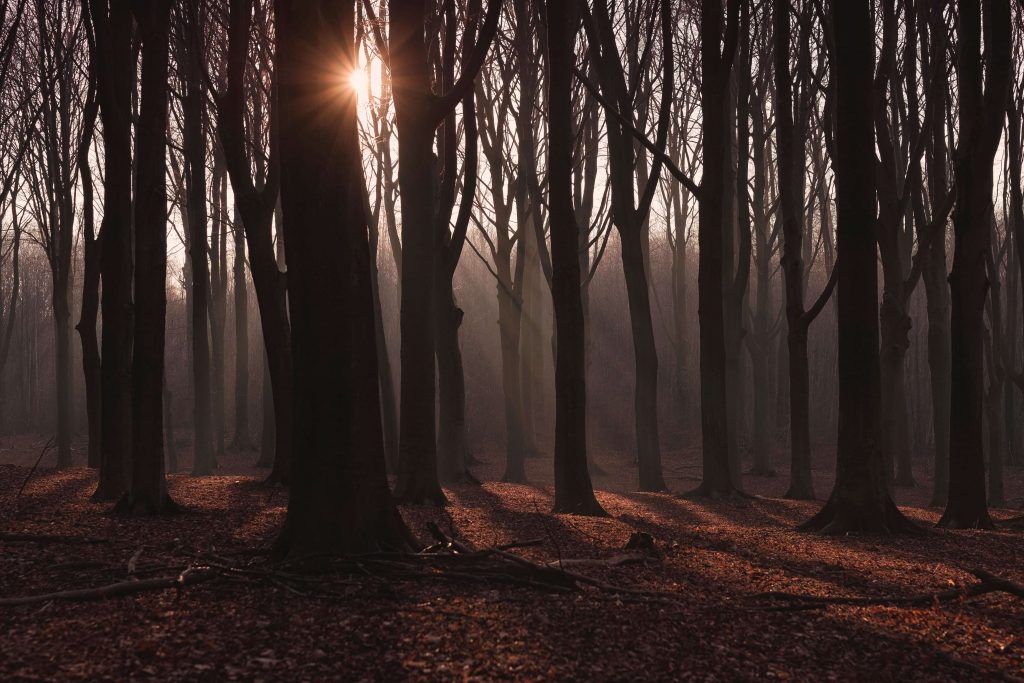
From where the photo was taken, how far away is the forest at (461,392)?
4.41 metres

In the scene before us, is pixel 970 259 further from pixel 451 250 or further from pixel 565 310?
pixel 451 250

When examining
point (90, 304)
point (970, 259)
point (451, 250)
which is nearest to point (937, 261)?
point (970, 259)

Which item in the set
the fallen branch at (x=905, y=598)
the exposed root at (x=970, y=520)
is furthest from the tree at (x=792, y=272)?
the fallen branch at (x=905, y=598)

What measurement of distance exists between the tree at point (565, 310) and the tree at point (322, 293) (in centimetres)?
399

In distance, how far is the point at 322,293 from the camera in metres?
5.36

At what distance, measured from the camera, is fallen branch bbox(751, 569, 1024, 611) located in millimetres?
5113

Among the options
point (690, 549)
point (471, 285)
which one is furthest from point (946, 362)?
point (471, 285)

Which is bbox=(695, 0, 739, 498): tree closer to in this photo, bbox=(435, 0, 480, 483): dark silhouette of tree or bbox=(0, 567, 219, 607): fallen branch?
bbox=(435, 0, 480, 483): dark silhouette of tree

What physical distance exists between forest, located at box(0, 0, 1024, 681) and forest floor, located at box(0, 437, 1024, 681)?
29 millimetres

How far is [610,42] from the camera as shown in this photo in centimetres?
1339

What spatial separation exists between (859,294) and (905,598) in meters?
3.73

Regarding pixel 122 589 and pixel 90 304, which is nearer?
pixel 122 589

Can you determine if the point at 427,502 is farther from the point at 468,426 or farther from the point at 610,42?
the point at 468,426

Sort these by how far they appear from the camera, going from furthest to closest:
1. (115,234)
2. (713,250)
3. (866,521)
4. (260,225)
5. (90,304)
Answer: (90,304) → (713,250) → (260,225) → (115,234) → (866,521)
